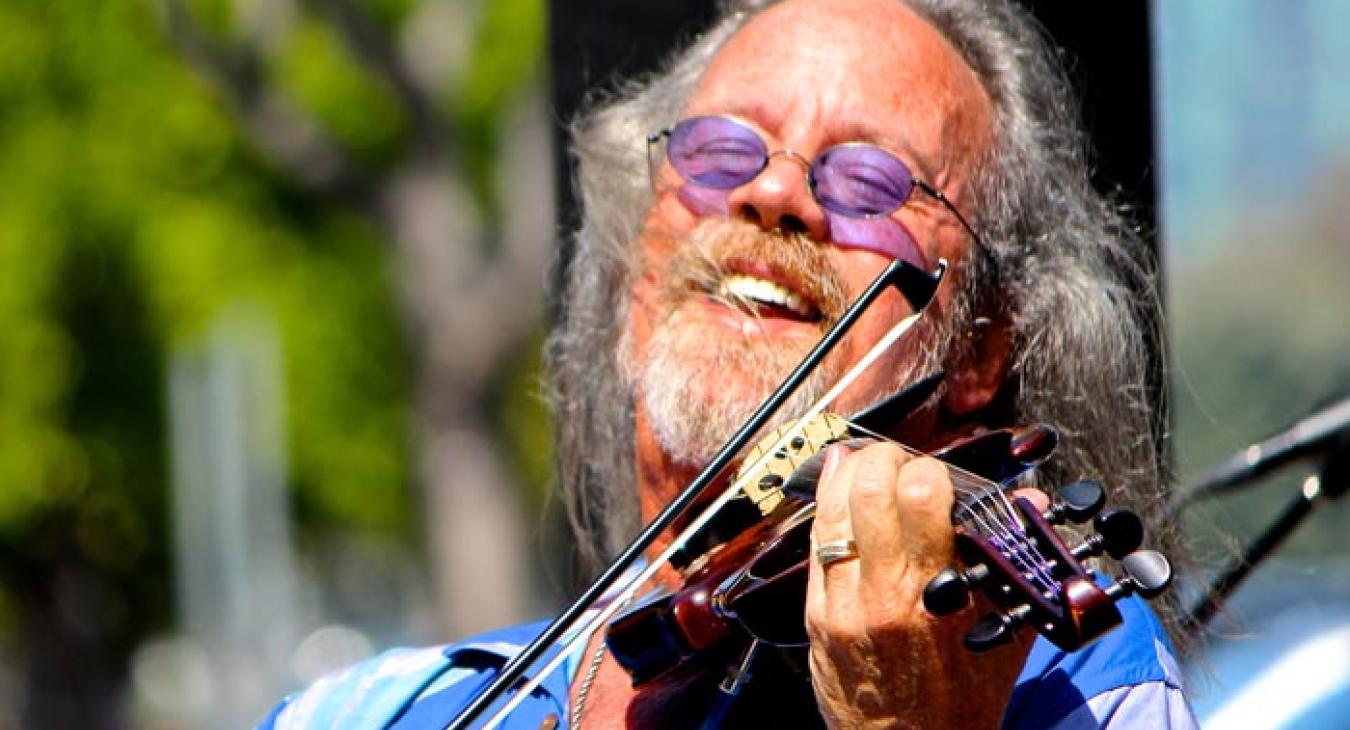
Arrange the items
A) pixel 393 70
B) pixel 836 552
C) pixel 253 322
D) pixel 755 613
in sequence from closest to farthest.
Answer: pixel 836 552
pixel 755 613
pixel 393 70
pixel 253 322

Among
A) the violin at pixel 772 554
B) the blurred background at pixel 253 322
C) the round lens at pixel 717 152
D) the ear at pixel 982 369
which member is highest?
the round lens at pixel 717 152

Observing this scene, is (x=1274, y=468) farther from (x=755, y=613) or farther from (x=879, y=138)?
(x=755, y=613)

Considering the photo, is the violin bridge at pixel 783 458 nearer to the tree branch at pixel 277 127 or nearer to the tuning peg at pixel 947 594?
the tuning peg at pixel 947 594

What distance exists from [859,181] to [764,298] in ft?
0.58

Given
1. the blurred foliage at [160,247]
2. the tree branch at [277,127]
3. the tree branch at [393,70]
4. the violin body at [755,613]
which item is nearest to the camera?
the violin body at [755,613]

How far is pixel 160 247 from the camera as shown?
14477mm

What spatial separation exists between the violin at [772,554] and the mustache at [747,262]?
0.11 m

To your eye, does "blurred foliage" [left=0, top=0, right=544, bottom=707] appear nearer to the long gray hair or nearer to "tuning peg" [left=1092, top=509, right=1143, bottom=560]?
the long gray hair

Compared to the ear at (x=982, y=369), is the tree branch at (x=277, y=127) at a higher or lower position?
lower

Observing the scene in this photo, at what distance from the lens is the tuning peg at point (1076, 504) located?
1769 mm

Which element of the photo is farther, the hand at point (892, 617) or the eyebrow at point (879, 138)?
the eyebrow at point (879, 138)

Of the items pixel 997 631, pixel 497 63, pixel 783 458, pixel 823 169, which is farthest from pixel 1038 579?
pixel 497 63

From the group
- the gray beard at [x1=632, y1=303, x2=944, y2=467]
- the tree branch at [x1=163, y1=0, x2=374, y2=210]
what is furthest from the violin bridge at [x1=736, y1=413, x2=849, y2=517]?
the tree branch at [x1=163, y1=0, x2=374, y2=210]

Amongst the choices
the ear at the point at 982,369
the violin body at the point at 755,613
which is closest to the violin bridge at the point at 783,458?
the violin body at the point at 755,613
